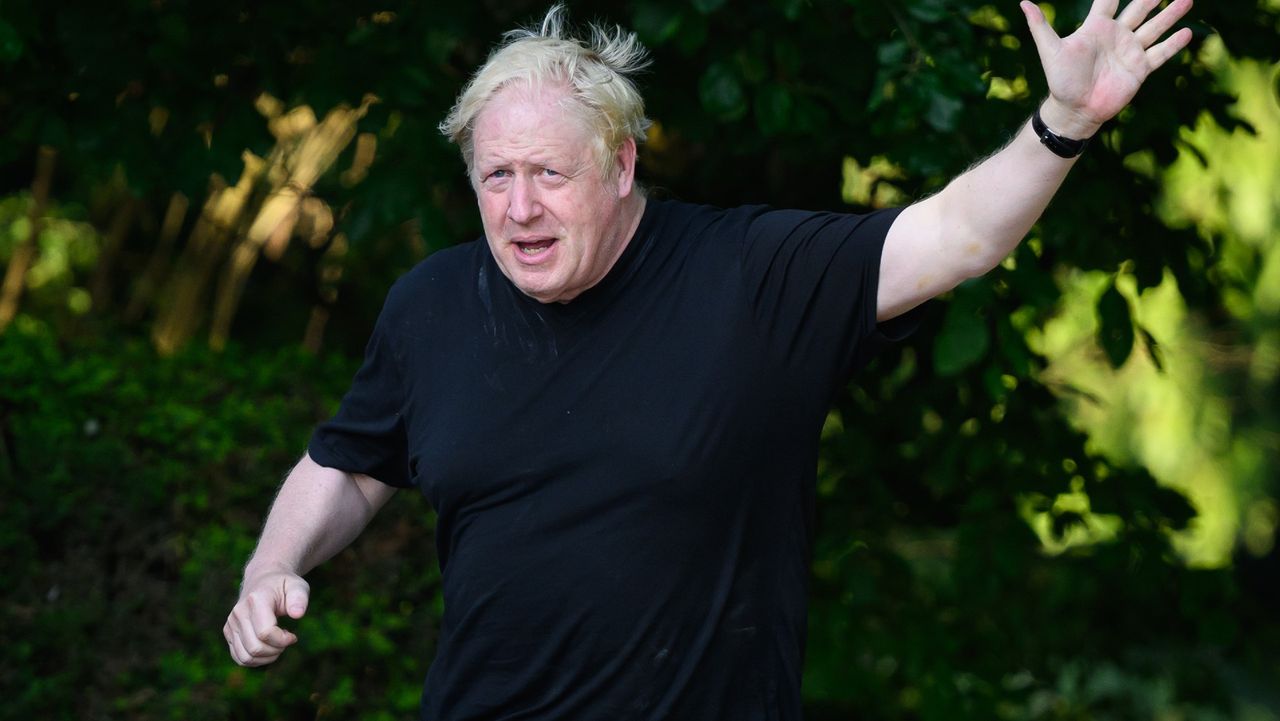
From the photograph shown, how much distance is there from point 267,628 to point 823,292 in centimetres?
101

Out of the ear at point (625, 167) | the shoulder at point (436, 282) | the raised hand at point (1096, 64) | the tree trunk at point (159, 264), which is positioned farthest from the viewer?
the tree trunk at point (159, 264)

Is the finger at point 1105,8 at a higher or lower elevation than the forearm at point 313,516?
higher

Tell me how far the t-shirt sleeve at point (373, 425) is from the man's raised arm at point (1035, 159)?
3.06 ft

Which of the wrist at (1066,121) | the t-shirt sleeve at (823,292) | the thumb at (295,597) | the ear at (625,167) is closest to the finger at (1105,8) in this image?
the wrist at (1066,121)

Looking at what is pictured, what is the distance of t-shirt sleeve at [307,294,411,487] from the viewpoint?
2428 millimetres

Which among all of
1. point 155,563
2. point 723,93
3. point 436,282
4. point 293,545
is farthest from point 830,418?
point 293,545

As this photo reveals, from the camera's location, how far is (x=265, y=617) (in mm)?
2127

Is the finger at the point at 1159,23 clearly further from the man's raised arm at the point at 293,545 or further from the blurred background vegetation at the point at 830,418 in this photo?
the man's raised arm at the point at 293,545

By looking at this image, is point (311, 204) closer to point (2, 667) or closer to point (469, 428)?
point (2, 667)

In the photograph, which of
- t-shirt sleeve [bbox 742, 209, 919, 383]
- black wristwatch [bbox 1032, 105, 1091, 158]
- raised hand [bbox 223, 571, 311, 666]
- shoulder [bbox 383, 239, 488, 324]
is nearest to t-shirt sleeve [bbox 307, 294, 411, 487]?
shoulder [bbox 383, 239, 488, 324]

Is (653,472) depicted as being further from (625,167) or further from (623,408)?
(625,167)

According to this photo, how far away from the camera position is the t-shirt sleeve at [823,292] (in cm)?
205

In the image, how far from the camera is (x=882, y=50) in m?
2.84

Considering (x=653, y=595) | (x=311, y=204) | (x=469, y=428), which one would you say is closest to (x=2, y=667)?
(x=469, y=428)
